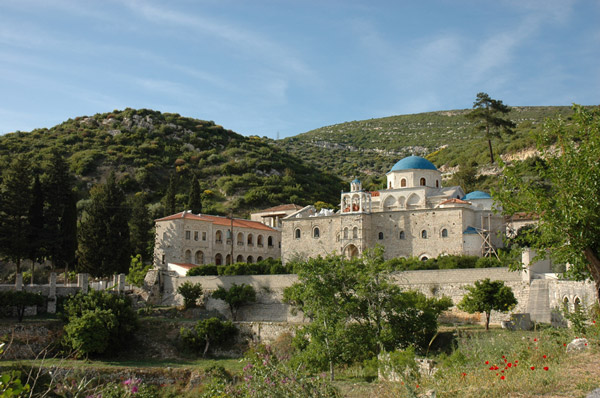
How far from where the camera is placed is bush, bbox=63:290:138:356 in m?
28.6

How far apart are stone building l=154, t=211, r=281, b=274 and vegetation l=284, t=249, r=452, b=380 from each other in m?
21.8

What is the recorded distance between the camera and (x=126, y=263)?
3962 cm

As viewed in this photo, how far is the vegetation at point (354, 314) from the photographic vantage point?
816 inches

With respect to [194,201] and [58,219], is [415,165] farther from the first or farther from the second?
[58,219]

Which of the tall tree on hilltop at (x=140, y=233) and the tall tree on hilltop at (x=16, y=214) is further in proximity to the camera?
the tall tree on hilltop at (x=140, y=233)

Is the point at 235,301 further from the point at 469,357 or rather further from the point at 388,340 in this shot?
the point at 469,357

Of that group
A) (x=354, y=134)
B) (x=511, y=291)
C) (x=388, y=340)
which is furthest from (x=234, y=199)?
(x=354, y=134)

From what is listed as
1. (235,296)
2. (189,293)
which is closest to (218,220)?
(189,293)

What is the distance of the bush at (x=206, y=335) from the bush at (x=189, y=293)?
5559 millimetres

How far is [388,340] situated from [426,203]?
23256mm

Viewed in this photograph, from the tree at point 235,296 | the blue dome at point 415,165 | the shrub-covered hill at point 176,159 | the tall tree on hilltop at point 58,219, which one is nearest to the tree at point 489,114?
the blue dome at point 415,165

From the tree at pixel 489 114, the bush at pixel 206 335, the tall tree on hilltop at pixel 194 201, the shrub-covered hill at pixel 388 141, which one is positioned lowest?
the bush at pixel 206 335

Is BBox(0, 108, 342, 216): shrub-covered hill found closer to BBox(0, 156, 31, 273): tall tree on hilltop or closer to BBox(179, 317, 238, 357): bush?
BBox(0, 156, 31, 273): tall tree on hilltop

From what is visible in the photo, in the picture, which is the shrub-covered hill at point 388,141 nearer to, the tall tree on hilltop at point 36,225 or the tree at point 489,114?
the tree at point 489,114
